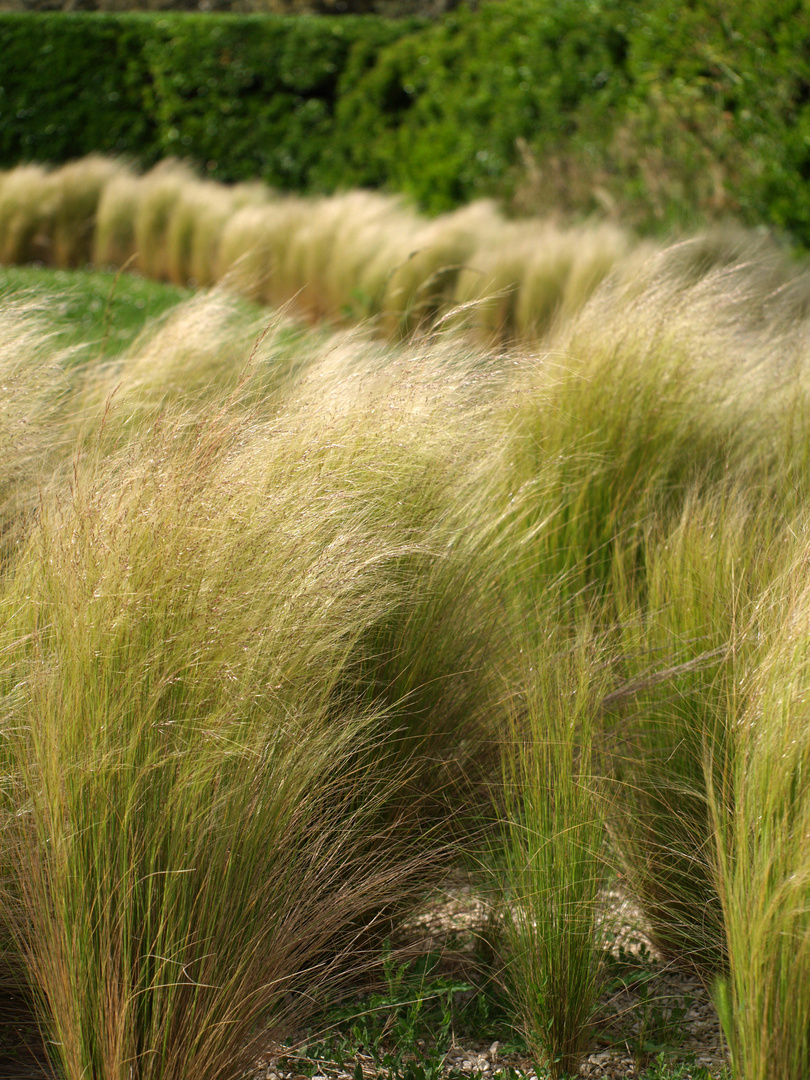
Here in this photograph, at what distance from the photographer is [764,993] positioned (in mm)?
1435

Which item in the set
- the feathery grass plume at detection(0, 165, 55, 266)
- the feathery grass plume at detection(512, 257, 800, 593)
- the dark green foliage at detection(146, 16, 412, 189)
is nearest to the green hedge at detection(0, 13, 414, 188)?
the dark green foliage at detection(146, 16, 412, 189)

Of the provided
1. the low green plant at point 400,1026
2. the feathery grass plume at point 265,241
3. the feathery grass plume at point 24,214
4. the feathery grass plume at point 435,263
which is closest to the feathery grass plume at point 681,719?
the low green plant at point 400,1026

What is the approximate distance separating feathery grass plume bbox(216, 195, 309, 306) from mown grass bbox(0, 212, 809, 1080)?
14.7 ft

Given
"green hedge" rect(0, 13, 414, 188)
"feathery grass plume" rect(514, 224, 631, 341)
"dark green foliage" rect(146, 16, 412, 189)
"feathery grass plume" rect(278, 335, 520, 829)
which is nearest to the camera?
"feathery grass plume" rect(278, 335, 520, 829)

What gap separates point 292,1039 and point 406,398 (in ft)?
4.22

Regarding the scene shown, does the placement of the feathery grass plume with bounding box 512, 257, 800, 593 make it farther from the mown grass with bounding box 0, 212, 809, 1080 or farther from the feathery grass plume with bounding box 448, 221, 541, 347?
the feathery grass plume with bounding box 448, 221, 541, 347

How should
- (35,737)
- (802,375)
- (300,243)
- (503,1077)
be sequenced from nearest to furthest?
(35,737)
(503,1077)
(802,375)
(300,243)

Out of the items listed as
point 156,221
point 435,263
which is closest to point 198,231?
point 156,221

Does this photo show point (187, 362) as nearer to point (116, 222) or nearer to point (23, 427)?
point (23, 427)

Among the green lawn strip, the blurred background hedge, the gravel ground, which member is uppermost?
the blurred background hedge

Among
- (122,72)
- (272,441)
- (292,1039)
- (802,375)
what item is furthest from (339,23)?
(292,1039)

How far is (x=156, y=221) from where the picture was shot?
873cm

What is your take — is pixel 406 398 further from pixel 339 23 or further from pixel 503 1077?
pixel 339 23

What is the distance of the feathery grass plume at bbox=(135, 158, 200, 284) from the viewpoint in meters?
8.66
